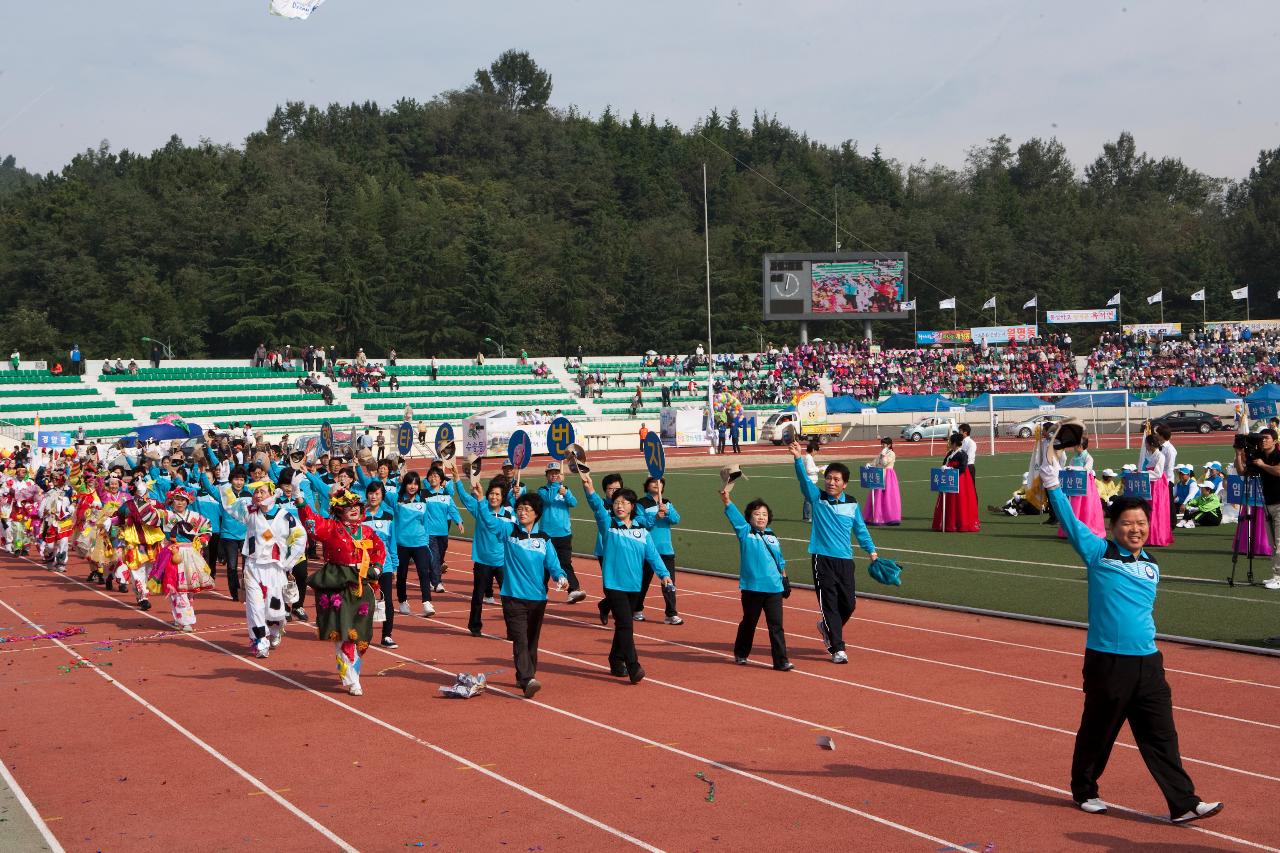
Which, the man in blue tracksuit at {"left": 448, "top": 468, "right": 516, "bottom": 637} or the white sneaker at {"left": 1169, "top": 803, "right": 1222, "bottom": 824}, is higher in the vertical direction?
the man in blue tracksuit at {"left": 448, "top": 468, "right": 516, "bottom": 637}

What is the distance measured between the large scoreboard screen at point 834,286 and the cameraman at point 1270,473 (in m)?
53.7

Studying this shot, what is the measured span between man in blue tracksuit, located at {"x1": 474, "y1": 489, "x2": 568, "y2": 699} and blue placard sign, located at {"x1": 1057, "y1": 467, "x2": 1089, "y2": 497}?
390 inches

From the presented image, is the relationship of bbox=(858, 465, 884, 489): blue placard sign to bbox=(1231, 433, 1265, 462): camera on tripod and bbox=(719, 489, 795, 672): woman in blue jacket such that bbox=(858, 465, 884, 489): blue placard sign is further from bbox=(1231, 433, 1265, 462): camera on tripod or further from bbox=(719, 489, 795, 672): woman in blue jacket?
bbox=(719, 489, 795, 672): woman in blue jacket

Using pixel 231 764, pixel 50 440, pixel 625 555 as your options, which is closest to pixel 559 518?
pixel 625 555

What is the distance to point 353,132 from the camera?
10631 cm

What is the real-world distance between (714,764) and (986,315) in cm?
8647

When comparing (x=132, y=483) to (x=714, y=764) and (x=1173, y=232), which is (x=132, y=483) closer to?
(x=714, y=764)

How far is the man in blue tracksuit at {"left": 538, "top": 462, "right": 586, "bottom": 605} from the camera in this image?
48.8 feet

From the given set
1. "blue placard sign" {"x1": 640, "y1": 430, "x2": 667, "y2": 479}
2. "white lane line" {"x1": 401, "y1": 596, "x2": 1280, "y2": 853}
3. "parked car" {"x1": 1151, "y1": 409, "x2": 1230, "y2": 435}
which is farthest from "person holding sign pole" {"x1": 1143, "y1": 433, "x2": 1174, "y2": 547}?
"parked car" {"x1": 1151, "y1": 409, "x2": 1230, "y2": 435}

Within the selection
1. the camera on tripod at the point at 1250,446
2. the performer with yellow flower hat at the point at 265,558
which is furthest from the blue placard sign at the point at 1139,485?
the performer with yellow flower hat at the point at 265,558

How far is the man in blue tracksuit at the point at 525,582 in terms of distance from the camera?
423 inches

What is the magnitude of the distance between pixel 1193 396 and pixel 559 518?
47040 millimetres

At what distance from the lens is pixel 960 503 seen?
72.6ft

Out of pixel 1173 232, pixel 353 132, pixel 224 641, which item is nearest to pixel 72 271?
pixel 353 132
